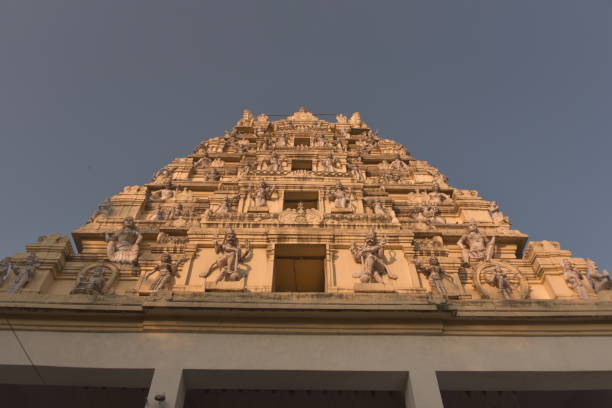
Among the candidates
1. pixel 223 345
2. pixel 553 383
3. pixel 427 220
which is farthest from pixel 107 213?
pixel 553 383

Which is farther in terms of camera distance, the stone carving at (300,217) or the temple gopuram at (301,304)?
the stone carving at (300,217)

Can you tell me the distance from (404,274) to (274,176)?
7327mm

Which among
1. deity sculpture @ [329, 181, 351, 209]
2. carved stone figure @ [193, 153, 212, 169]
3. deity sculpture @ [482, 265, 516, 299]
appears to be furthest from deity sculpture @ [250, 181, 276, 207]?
deity sculpture @ [482, 265, 516, 299]

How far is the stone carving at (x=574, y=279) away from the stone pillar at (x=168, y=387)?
10.4 metres

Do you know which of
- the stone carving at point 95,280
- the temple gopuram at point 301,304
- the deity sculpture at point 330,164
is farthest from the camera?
the deity sculpture at point 330,164

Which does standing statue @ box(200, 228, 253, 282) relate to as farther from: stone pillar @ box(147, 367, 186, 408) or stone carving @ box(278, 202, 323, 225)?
stone pillar @ box(147, 367, 186, 408)

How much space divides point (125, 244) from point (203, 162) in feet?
23.7

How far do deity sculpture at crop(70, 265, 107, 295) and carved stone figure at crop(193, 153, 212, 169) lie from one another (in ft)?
26.5

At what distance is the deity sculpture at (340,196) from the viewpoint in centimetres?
1738

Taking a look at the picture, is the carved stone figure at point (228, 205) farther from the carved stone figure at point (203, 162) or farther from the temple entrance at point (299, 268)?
the carved stone figure at point (203, 162)

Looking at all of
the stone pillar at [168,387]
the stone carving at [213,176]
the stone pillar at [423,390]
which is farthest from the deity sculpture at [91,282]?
the stone pillar at [423,390]

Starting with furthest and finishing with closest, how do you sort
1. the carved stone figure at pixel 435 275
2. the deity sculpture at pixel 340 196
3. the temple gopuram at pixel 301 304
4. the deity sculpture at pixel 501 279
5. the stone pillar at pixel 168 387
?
the deity sculpture at pixel 340 196
the deity sculpture at pixel 501 279
the carved stone figure at pixel 435 275
the temple gopuram at pixel 301 304
the stone pillar at pixel 168 387

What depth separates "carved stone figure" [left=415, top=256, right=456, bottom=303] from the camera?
1324cm

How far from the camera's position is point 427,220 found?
1711 centimetres
